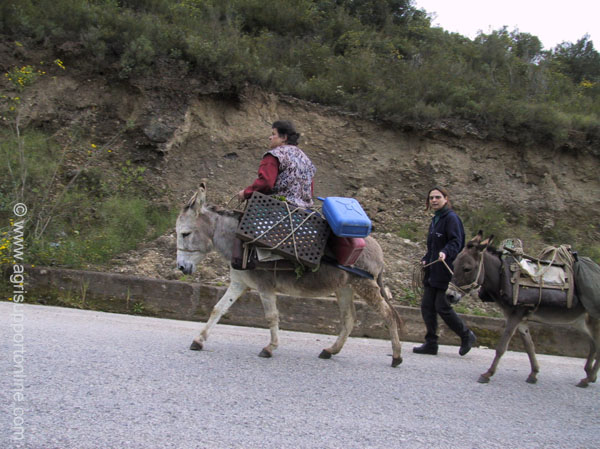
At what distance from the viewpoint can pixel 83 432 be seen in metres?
2.88

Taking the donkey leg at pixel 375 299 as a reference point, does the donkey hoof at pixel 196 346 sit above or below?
below

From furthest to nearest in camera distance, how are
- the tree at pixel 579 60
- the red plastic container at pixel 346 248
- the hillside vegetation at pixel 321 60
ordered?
the tree at pixel 579 60 < the hillside vegetation at pixel 321 60 < the red plastic container at pixel 346 248

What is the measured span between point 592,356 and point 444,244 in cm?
204

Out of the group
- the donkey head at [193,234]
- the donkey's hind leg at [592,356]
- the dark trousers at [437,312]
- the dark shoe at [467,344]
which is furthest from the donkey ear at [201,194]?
the donkey's hind leg at [592,356]

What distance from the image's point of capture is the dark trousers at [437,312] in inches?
245

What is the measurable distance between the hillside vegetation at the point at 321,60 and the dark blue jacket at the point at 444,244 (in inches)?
291

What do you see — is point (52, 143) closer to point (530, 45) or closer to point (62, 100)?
point (62, 100)

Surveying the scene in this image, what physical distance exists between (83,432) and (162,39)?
475 inches

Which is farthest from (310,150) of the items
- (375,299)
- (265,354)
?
(265,354)

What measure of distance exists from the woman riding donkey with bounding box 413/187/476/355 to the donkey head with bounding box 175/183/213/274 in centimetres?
283

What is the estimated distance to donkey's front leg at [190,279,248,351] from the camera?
5168mm

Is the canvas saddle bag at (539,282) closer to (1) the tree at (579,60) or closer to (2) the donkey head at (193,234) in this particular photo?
(2) the donkey head at (193,234)

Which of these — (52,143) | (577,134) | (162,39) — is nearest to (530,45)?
(577,134)

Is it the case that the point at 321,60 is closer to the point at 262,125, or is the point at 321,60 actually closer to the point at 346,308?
the point at 262,125
